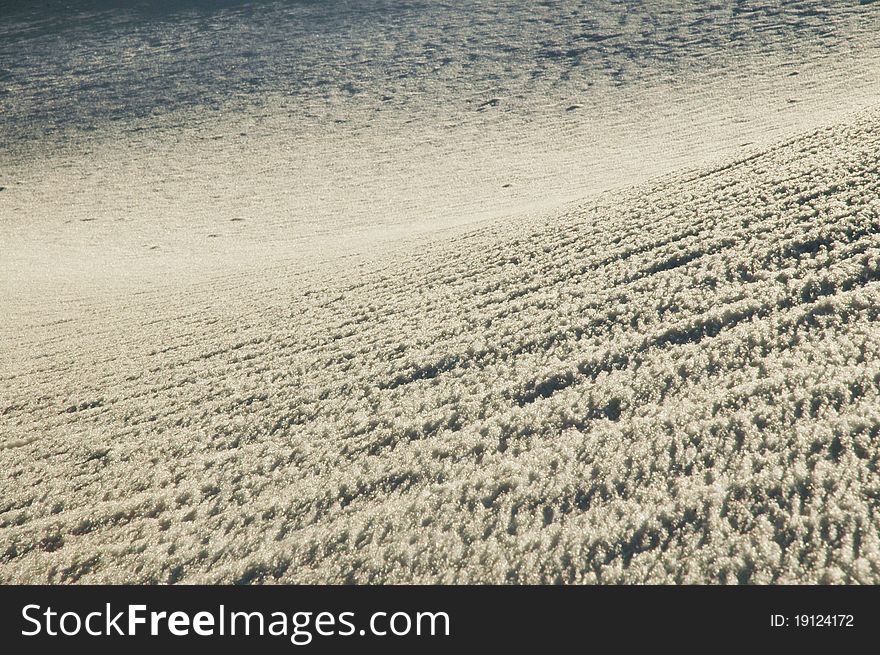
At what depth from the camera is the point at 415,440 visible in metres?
0.89

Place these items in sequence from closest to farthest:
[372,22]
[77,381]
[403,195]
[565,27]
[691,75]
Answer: [77,381] < [403,195] < [691,75] < [565,27] < [372,22]

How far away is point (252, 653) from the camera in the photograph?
643mm

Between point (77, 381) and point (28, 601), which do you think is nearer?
point (28, 601)

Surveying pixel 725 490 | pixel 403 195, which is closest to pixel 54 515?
pixel 725 490

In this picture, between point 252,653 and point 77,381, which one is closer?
point 252,653

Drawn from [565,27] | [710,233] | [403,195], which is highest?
[565,27]

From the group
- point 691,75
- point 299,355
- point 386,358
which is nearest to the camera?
point 386,358

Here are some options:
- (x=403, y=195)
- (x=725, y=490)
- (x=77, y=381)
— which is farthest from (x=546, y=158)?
(x=725, y=490)

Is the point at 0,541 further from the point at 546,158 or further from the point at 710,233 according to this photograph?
the point at 546,158

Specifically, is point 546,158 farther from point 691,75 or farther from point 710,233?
point 710,233

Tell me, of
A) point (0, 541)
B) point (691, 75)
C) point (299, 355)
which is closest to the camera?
point (0, 541)

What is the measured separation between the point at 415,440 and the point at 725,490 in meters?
0.42

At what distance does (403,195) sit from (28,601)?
3351 mm

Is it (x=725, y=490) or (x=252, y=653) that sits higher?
(x=725, y=490)
